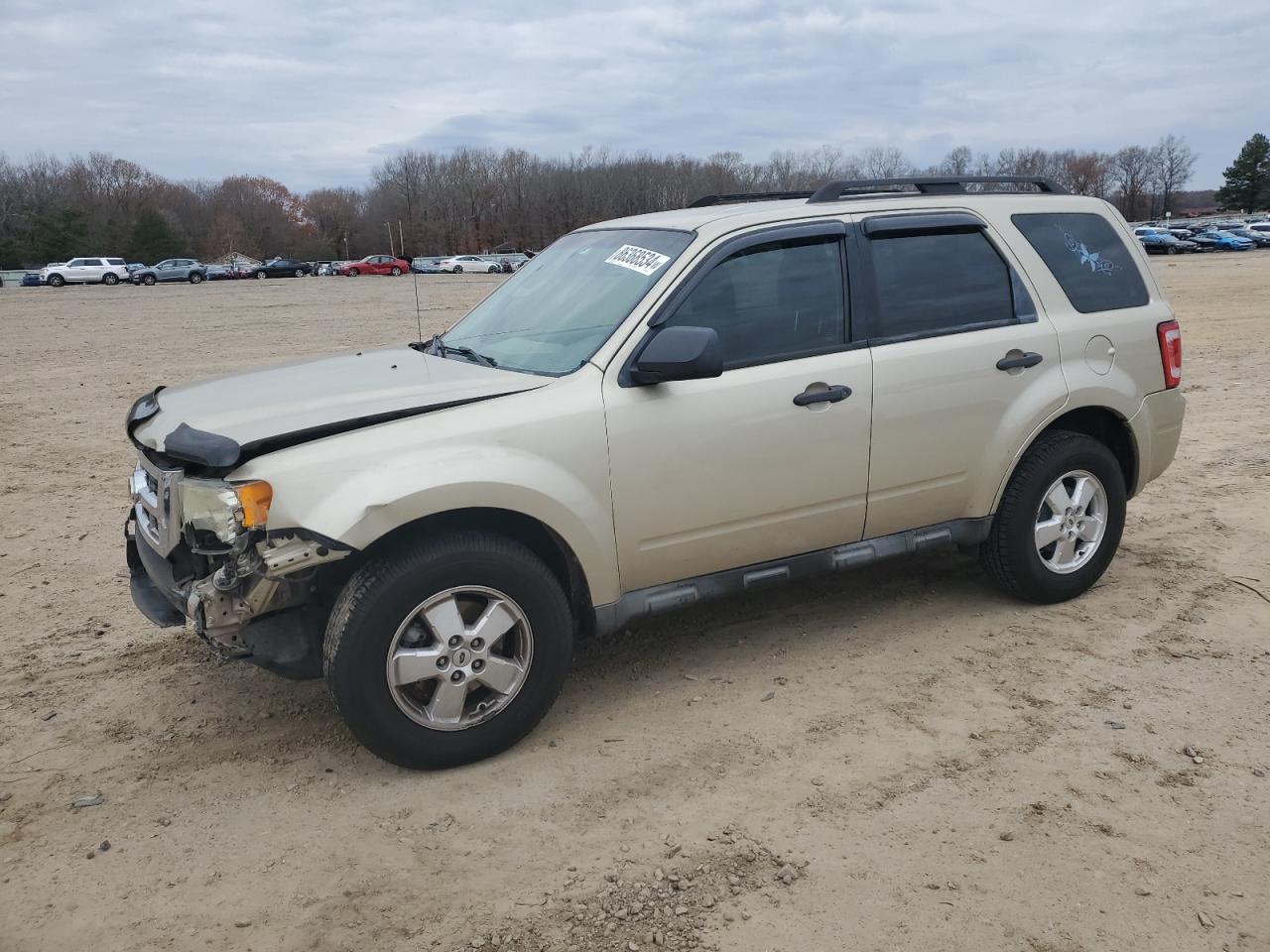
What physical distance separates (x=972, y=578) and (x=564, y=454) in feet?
9.55

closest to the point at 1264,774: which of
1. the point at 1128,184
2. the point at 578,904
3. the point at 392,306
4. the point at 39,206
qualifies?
the point at 578,904

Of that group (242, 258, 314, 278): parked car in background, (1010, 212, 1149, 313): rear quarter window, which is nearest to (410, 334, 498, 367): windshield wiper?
(1010, 212, 1149, 313): rear quarter window

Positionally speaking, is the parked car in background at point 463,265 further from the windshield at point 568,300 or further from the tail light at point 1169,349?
the tail light at point 1169,349

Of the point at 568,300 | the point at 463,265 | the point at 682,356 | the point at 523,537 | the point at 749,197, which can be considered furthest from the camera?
the point at 463,265

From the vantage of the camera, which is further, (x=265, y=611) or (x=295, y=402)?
(x=295, y=402)

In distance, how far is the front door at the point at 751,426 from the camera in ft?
13.1

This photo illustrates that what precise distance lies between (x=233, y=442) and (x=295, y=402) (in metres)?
0.45

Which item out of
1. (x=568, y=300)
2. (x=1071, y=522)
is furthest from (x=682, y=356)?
(x=1071, y=522)

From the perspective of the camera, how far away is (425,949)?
2.87 meters

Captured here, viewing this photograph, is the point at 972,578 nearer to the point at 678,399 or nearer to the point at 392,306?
the point at 678,399

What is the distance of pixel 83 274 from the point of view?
2192 inches

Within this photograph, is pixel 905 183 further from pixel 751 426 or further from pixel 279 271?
pixel 279 271

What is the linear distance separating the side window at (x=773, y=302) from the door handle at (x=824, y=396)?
0.18 m

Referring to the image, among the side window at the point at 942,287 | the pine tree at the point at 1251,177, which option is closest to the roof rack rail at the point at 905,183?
the side window at the point at 942,287
